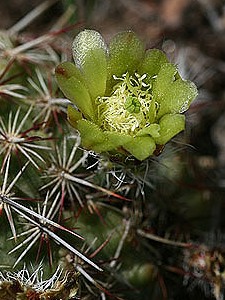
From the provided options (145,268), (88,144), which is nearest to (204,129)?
(145,268)

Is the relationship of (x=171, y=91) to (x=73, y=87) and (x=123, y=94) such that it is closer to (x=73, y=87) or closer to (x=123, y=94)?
(x=123, y=94)

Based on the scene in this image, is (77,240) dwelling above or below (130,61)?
below

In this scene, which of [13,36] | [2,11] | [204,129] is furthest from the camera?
[2,11]

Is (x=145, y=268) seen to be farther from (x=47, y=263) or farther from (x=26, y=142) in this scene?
(x=26, y=142)

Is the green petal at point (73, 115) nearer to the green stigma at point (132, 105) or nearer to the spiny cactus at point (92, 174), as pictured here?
the spiny cactus at point (92, 174)

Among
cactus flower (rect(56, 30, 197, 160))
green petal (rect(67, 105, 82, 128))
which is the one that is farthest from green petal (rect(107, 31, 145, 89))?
green petal (rect(67, 105, 82, 128))

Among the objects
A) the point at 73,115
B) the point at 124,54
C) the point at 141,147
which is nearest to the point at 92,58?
the point at 124,54

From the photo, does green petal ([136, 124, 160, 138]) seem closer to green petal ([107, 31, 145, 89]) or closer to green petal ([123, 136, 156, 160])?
green petal ([123, 136, 156, 160])
